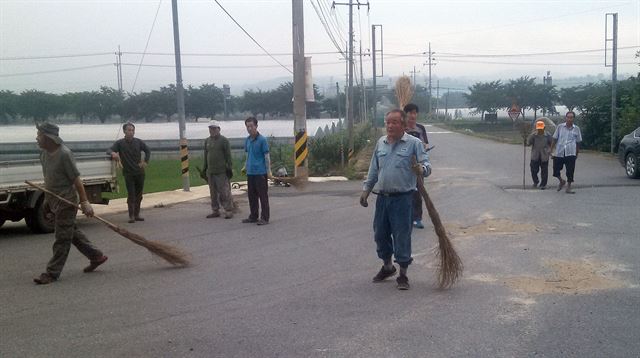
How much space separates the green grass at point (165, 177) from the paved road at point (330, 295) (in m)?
7.89

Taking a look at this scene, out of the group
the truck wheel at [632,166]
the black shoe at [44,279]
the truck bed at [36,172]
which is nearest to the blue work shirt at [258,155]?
the truck bed at [36,172]

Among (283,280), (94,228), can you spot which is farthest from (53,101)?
(283,280)

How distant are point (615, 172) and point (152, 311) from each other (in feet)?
55.5

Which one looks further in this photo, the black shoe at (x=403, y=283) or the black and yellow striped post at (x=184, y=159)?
the black and yellow striped post at (x=184, y=159)

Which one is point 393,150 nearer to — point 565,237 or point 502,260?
point 502,260

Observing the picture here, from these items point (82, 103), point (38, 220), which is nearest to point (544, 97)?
point (82, 103)

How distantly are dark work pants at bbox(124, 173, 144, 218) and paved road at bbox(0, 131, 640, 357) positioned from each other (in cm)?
49

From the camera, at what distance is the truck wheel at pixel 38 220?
11.1 m

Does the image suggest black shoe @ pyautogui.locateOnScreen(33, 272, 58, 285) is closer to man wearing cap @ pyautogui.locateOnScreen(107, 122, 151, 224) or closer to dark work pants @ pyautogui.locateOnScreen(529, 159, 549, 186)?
man wearing cap @ pyautogui.locateOnScreen(107, 122, 151, 224)

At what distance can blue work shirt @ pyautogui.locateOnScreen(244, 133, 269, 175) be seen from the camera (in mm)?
11562

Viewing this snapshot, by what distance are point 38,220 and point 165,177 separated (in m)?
13.5

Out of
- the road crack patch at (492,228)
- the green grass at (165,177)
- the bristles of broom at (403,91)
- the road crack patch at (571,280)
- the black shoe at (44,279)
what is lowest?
the green grass at (165,177)

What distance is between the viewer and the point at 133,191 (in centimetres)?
1223

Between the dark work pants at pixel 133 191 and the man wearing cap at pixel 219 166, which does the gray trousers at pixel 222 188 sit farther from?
the dark work pants at pixel 133 191
